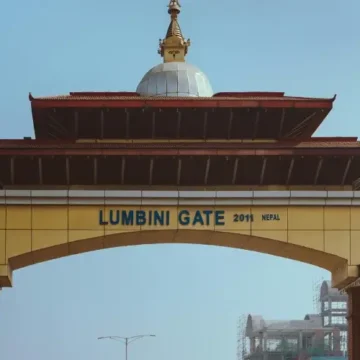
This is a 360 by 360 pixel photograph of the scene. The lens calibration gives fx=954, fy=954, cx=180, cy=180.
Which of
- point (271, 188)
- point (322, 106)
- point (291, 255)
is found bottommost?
point (291, 255)

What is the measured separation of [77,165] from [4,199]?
7.67 feet

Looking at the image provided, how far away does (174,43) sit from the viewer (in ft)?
115

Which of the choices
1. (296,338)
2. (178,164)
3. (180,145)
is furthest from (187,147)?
(296,338)

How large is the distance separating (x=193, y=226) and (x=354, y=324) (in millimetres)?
5837

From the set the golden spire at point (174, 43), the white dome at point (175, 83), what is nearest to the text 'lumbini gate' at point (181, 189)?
the white dome at point (175, 83)

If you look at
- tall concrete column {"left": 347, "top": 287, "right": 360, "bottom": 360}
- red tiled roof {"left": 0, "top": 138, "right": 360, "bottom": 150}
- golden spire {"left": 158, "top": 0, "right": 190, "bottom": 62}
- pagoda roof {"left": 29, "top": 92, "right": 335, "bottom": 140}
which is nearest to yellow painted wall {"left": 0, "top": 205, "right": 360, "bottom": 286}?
red tiled roof {"left": 0, "top": 138, "right": 360, "bottom": 150}

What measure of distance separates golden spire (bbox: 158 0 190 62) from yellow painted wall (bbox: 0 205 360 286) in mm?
9894

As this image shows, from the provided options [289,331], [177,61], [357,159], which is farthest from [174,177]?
[289,331]

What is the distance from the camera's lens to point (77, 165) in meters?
27.3

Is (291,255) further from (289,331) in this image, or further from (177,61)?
(289,331)

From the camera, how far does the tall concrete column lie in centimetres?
2800

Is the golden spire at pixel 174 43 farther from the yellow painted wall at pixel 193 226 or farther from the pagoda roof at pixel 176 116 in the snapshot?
the yellow painted wall at pixel 193 226

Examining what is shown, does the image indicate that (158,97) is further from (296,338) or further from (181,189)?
(296,338)

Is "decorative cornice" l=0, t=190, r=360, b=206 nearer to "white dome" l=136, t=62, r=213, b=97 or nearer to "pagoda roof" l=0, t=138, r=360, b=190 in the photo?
"pagoda roof" l=0, t=138, r=360, b=190
